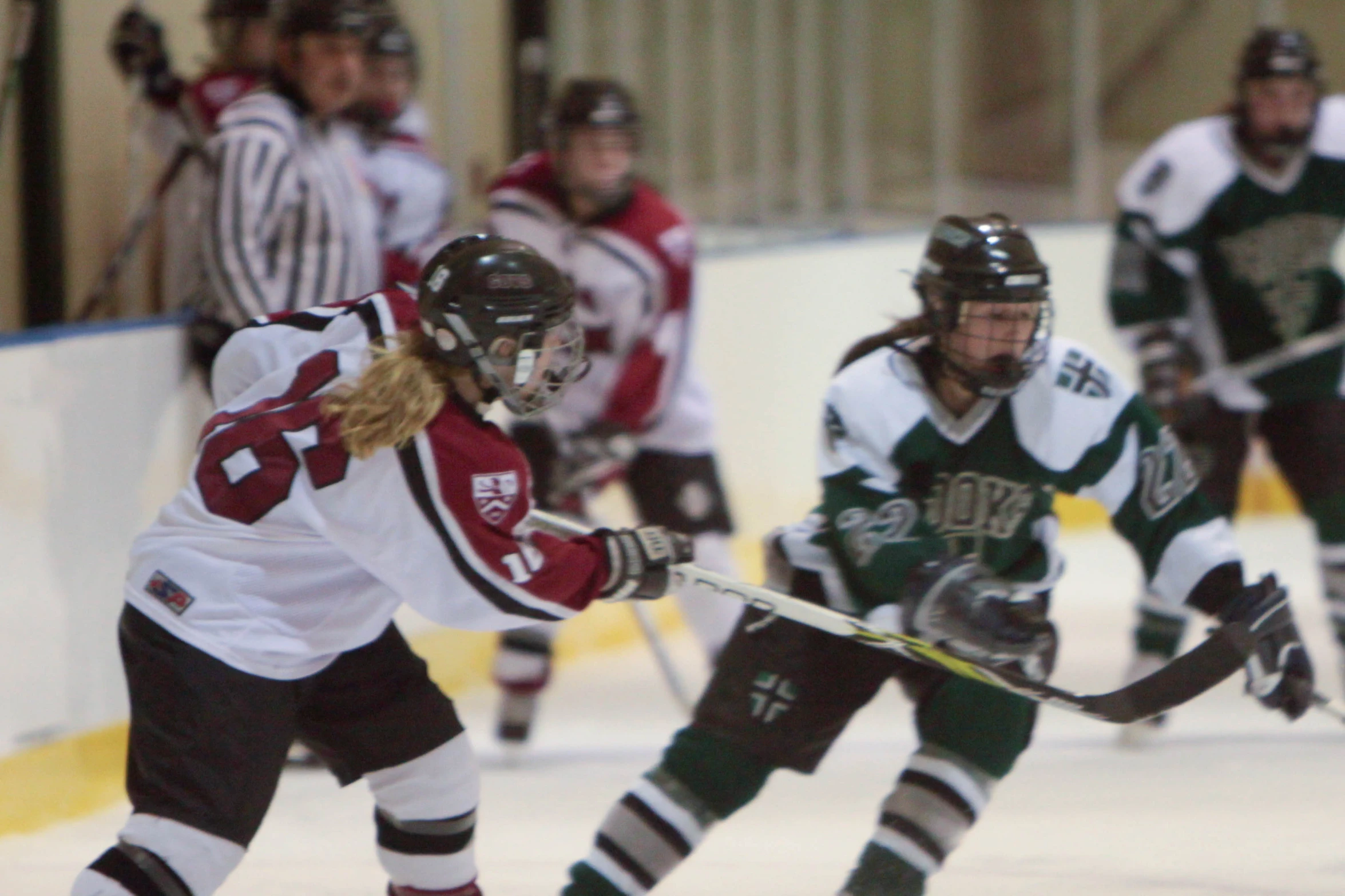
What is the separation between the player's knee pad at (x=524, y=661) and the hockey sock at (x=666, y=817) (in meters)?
1.43

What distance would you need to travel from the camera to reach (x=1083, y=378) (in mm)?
2365

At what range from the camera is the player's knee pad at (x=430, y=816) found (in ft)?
7.36

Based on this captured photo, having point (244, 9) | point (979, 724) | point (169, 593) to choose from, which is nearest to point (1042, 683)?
point (979, 724)

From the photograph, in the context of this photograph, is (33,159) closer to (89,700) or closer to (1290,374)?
(89,700)

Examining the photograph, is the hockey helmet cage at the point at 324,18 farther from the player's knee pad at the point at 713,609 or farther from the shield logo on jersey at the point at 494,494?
the shield logo on jersey at the point at 494,494

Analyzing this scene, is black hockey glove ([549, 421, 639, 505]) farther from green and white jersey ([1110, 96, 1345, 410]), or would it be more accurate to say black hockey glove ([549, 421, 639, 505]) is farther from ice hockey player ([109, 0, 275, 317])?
green and white jersey ([1110, 96, 1345, 410])

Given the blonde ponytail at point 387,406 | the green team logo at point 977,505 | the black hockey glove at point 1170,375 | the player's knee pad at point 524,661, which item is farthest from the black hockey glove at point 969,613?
the player's knee pad at point 524,661

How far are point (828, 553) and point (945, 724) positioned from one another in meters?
0.25

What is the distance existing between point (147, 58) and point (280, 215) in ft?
1.76

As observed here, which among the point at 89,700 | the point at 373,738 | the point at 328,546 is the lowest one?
the point at 89,700

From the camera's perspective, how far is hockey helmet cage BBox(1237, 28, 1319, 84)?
11.9 feet

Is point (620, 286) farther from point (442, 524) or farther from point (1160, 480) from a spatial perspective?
point (442, 524)

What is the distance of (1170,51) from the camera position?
720cm


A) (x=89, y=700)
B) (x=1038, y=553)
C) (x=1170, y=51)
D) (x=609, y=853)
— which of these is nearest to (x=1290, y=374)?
(x=1038, y=553)
